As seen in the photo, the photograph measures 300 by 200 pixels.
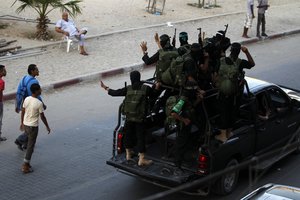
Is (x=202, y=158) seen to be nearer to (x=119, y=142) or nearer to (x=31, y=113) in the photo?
(x=119, y=142)

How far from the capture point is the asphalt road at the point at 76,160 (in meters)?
8.56

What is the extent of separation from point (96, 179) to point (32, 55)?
7630 millimetres

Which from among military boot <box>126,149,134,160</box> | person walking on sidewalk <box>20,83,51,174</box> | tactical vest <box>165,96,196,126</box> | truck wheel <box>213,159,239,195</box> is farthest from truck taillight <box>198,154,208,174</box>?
person walking on sidewalk <box>20,83,51,174</box>

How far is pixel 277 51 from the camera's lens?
1836 cm

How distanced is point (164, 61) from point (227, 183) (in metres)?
2.10

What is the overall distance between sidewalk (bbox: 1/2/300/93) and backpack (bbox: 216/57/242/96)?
623cm

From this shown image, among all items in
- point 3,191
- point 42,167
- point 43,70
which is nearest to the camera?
point 3,191

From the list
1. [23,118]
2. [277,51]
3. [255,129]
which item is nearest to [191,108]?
[255,129]

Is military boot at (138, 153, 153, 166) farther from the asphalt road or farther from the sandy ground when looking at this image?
the sandy ground

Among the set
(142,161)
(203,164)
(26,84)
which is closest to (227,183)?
(203,164)

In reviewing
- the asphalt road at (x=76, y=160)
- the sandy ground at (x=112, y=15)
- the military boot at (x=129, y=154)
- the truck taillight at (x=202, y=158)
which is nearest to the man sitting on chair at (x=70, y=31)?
the sandy ground at (x=112, y=15)

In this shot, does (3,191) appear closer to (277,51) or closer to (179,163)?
(179,163)

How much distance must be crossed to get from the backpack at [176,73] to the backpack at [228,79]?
55 centimetres

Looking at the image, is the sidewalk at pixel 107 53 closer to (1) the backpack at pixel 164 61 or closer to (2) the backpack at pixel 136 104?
(1) the backpack at pixel 164 61
